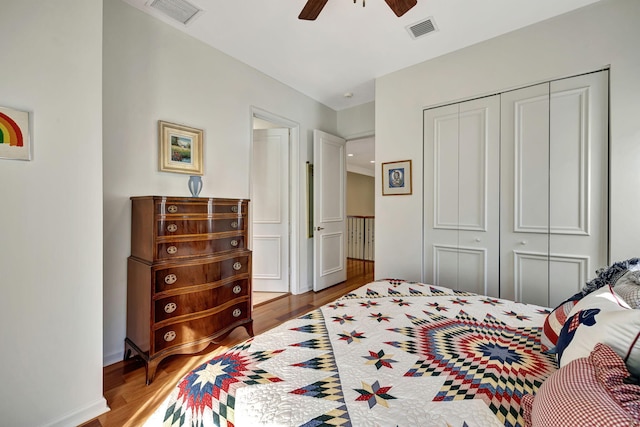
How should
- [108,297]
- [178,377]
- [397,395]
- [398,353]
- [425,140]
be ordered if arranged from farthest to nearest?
1. [425,140]
2. [108,297]
3. [178,377]
4. [398,353]
5. [397,395]

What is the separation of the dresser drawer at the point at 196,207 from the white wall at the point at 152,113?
0.49m

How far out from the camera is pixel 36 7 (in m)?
1.38

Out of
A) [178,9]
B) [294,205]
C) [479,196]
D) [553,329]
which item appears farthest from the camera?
[294,205]

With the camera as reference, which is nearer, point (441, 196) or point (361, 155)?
point (441, 196)

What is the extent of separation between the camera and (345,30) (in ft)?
8.03

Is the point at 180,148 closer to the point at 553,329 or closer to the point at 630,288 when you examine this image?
the point at 553,329

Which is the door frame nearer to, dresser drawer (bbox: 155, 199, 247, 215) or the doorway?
the doorway

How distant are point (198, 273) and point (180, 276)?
0.13 meters

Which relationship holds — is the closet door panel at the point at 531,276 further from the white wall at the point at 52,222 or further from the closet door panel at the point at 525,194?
the white wall at the point at 52,222

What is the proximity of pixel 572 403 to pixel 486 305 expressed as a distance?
1116mm

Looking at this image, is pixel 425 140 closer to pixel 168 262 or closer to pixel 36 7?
pixel 168 262

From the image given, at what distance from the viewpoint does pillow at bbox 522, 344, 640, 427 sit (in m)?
0.55

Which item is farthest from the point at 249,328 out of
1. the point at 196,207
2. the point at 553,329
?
the point at 553,329

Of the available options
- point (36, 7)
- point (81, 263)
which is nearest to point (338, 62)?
point (36, 7)
